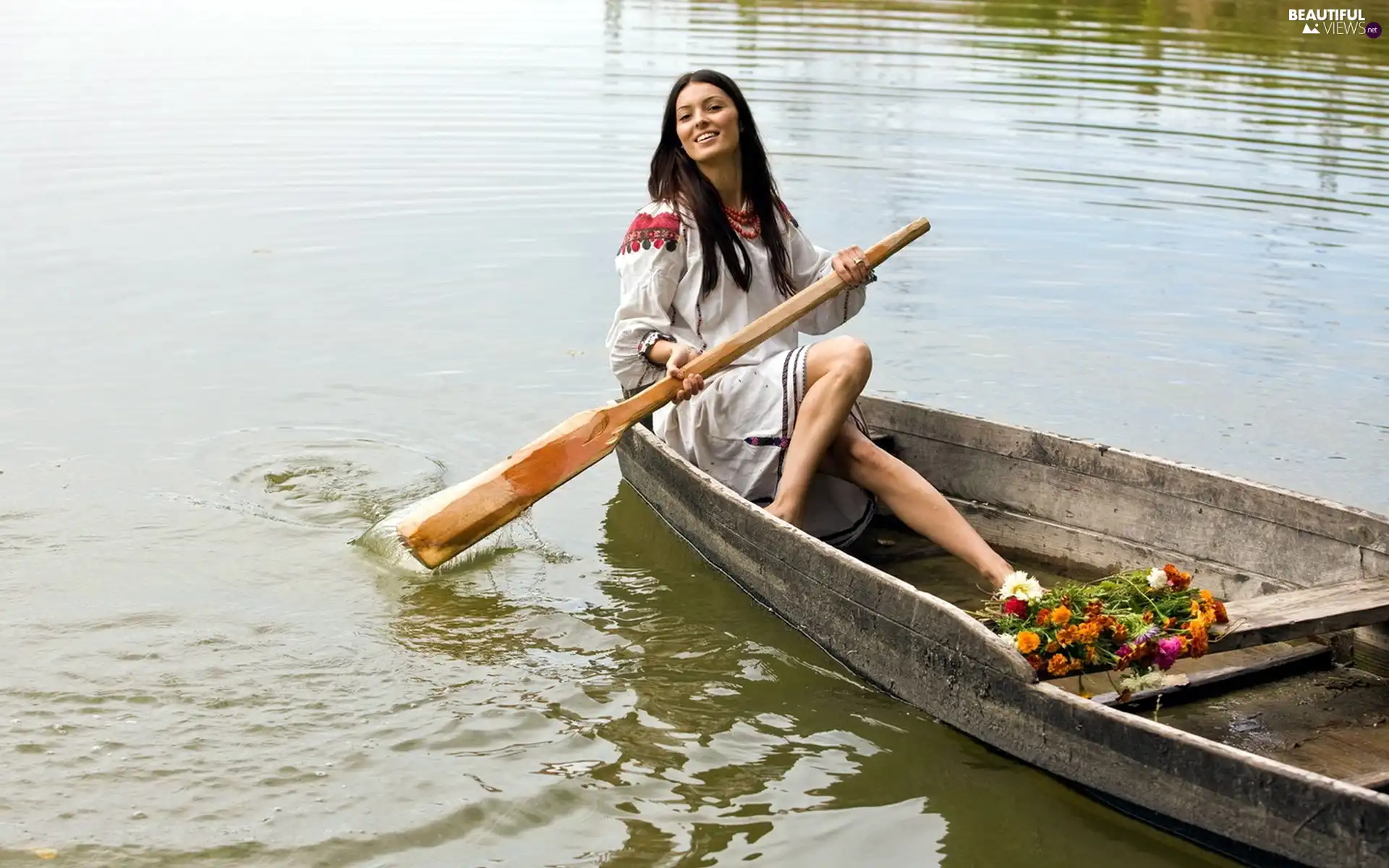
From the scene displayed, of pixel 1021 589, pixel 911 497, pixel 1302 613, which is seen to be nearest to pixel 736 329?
pixel 911 497

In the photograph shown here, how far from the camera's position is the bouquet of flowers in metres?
3.78

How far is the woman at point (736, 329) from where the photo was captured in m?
4.90

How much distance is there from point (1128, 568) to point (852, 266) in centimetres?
129

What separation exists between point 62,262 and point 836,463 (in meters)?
5.48

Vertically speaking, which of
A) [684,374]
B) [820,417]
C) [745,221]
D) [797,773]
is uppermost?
[745,221]

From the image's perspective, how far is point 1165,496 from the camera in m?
4.83

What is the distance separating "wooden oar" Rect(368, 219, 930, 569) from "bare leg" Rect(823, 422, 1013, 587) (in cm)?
43

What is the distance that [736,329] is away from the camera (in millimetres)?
5254

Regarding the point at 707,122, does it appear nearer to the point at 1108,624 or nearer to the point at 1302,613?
the point at 1108,624

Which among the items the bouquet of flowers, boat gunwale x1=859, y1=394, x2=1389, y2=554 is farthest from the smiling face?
the bouquet of flowers

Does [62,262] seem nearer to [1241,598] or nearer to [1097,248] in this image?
[1097,248]

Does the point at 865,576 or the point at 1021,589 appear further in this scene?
the point at 865,576

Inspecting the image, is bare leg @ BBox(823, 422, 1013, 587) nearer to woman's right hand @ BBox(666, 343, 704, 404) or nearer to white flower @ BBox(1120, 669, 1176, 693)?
woman's right hand @ BBox(666, 343, 704, 404)

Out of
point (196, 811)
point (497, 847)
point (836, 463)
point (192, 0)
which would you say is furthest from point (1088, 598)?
point (192, 0)
